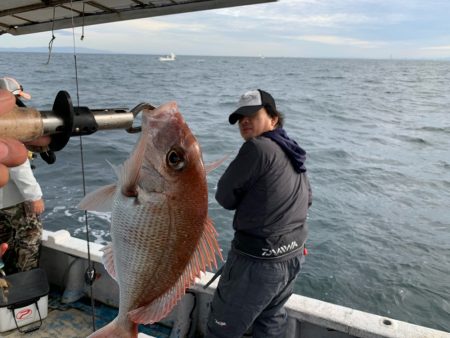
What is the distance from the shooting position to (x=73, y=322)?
4090 mm

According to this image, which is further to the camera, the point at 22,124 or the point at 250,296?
the point at 250,296

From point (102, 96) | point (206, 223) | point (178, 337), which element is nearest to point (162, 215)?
point (206, 223)

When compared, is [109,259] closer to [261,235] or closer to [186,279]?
[186,279]

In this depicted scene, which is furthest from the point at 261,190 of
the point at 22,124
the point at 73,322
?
the point at 73,322

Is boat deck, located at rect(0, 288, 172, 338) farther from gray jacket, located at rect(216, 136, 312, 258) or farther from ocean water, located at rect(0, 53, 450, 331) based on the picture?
ocean water, located at rect(0, 53, 450, 331)

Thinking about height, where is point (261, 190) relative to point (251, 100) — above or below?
below

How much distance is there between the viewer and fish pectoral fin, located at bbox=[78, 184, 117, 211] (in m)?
1.53

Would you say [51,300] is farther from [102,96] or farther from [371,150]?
[102,96]

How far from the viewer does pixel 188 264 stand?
1594 mm

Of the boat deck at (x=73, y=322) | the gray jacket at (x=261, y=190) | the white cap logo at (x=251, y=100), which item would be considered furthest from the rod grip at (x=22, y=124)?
the boat deck at (x=73, y=322)

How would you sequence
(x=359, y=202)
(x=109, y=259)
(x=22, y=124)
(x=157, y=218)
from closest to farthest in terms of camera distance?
(x=22, y=124)
(x=157, y=218)
(x=109, y=259)
(x=359, y=202)

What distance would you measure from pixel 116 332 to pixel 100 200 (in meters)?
0.51

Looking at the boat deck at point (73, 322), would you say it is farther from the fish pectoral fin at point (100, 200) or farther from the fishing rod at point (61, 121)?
the fishing rod at point (61, 121)

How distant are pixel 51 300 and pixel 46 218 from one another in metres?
4.74
